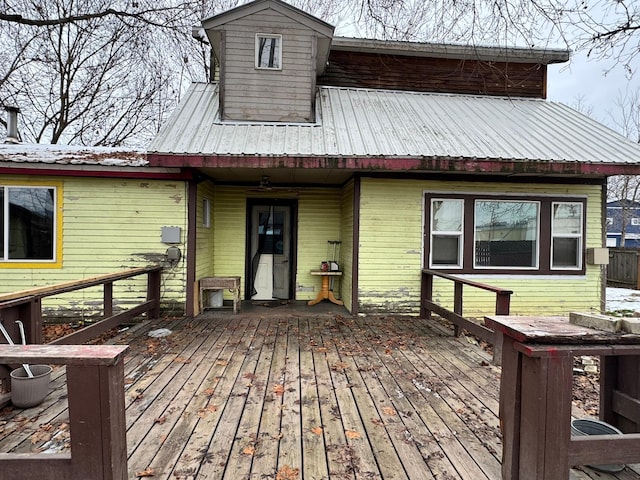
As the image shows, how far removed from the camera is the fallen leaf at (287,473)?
213 centimetres

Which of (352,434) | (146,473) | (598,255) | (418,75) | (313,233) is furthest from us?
(418,75)

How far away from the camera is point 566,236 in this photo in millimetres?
6801

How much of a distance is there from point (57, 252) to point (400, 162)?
5835mm

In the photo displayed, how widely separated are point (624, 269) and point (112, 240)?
48.5ft

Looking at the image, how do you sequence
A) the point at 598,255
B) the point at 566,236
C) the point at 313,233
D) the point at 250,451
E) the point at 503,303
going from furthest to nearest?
the point at 313,233 < the point at 566,236 < the point at 598,255 < the point at 503,303 < the point at 250,451

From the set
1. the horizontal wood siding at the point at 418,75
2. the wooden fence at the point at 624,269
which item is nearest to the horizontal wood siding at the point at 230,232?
the horizontal wood siding at the point at 418,75

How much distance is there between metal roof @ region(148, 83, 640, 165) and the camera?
607 centimetres

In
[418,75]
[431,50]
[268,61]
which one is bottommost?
[268,61]

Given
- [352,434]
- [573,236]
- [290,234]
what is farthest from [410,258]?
[352,434]

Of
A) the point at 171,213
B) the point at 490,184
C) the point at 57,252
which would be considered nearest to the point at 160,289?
the point at 171,213

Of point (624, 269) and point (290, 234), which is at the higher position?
point (290, 234)

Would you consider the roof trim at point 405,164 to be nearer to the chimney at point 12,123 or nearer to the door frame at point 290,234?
the door frame at point 290,234

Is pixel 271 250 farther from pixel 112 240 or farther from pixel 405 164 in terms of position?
pixel 405 164

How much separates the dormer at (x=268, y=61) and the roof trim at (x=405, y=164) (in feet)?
5.90
